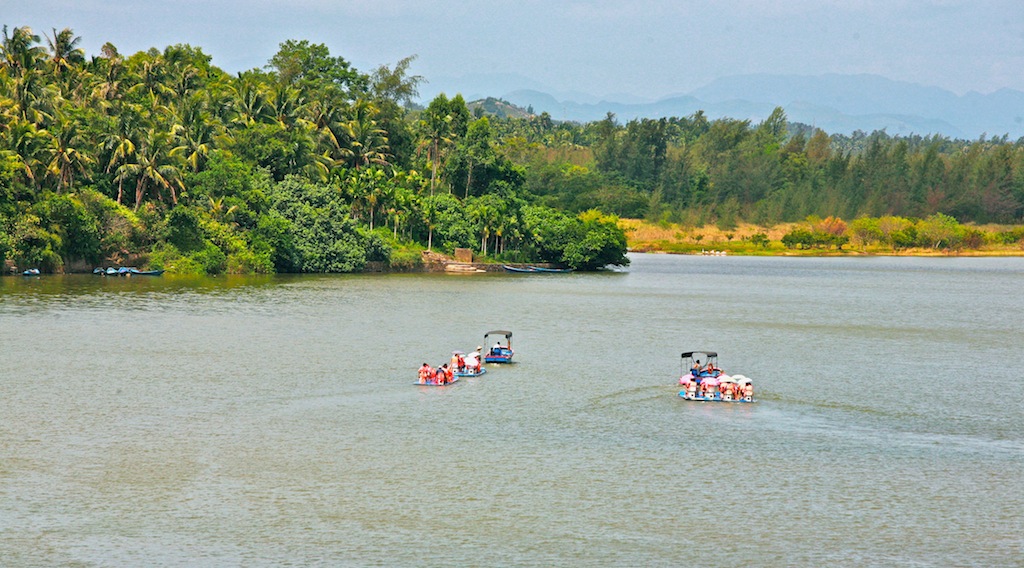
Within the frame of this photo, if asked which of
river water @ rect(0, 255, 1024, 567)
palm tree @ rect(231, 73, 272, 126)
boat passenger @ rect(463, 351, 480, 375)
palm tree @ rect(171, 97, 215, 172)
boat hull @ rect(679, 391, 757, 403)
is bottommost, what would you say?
river water @ rect(0, 255, 1024, 567)

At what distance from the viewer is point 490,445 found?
32.2 m

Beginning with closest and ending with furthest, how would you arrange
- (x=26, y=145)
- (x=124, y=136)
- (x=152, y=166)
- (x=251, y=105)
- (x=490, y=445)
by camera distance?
(x=490, y=445) → (x=26, y=145) → (x=152, y=166) → (x=124, y=136) → (x=251, y=105)

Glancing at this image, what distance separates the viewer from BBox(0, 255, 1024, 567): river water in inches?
914

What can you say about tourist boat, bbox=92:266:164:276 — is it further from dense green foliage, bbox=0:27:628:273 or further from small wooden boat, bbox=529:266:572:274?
small wooden boat, bbox=529:266:572:274

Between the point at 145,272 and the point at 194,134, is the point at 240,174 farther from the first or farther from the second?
the point at 145,272

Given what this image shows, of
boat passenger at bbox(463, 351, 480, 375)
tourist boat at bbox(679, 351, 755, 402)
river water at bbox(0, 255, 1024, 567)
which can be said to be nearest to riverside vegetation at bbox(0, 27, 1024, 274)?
river water at bbox(0, 255, 1024, 567)

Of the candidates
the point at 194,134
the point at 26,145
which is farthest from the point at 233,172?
the point at 26,145

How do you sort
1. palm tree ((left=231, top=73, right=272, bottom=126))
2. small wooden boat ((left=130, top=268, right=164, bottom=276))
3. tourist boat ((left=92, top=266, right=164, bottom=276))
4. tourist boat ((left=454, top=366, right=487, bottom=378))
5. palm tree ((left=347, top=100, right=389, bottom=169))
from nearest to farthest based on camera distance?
tourist boat ((left=454, top=366, right=487, bottom=378)) → tourist boat ((left=92, top=266, right=164, bottom=276)) → small wooden boat ((left=130, top=268, right=164, bottom=276)) → palm tree ((left=231, top=73, right=272, bottom=126)) → palm tree ((left=347, top=100, right=389, bottom=169))

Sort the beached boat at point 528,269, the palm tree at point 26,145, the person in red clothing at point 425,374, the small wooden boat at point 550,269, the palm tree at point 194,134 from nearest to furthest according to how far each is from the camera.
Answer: the person in red clothing at point 425,374
the palm tree at point 26,145
the palm tree at point 194,134
the beached boat at point 528,269
the small wooden boat at point 550,269

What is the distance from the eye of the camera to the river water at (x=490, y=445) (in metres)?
23.2

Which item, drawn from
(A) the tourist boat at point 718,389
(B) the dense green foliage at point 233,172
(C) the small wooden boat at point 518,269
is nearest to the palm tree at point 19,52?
(B) the dense green foliage at point 233,172

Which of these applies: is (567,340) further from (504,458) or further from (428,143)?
(428,143)

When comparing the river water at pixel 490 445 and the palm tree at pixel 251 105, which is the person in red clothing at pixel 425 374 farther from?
the palm tree at pixel 251 105

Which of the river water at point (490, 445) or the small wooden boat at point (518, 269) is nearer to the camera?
the river water at point (490, 445)
